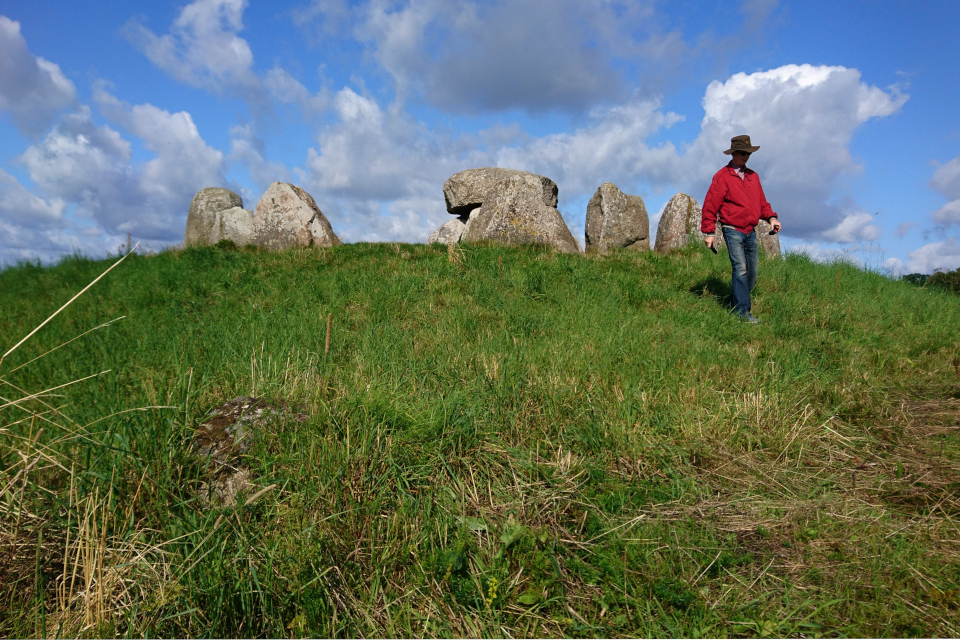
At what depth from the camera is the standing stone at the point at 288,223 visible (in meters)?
11.3

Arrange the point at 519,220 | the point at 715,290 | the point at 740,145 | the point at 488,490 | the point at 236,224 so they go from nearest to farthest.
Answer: the point at 488,490 < the point at 740,145 < the point at 715,290 < the point at 519,220 < the point at 236,224

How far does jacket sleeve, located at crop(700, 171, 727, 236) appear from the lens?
6.35 meters

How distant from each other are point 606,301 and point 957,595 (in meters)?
4.38

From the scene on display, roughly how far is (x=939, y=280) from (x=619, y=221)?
607 cm

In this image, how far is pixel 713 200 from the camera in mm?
6391

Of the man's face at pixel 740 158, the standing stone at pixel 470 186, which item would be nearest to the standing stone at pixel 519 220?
the standing stone at pixel 470 186

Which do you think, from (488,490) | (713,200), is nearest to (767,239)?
(713,200)

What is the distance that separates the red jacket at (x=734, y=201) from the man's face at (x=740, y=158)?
Result: 0.07 m

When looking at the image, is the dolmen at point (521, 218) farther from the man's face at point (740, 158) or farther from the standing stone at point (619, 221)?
the man's face at point (740, 158)

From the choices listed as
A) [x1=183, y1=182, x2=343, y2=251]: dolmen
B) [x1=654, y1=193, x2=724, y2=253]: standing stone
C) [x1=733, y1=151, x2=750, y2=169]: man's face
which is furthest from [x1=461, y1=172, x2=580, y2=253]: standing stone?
[x1=733, y1=151, x2=750, y2=169]: man's face

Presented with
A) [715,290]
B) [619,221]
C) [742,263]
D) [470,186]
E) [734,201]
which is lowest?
[715,290]

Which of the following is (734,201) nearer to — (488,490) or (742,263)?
(742,263)

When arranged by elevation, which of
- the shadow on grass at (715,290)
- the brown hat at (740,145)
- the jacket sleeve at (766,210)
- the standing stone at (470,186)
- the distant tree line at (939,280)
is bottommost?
the shadow on grass at (715,290)

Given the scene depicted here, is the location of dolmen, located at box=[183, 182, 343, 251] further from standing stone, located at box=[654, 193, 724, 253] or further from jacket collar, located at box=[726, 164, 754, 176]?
jacket collar, located at box=[726, 164, 754, 176]
